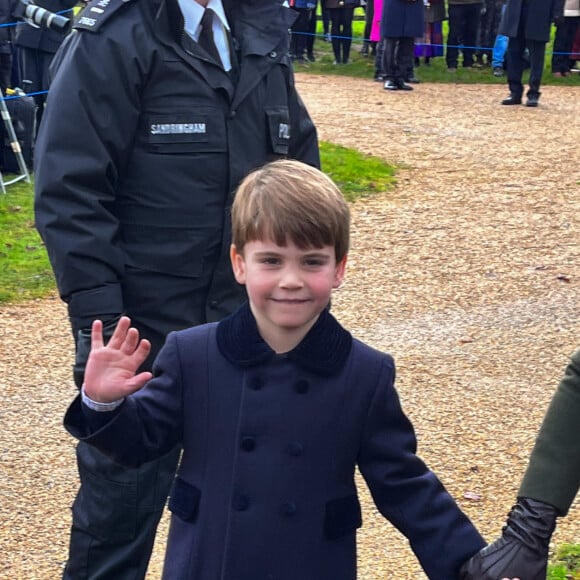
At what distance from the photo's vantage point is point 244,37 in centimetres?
346

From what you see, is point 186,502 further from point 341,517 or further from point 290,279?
point 290,279

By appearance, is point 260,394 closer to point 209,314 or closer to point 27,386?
point 209,314

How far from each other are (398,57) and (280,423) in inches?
537

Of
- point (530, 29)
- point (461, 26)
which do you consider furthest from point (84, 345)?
point (461, 26)

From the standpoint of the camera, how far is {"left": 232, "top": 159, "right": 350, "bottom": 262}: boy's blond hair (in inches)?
103

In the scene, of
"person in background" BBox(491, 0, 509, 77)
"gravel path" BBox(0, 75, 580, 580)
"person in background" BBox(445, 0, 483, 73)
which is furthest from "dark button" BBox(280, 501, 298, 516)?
"person in background" BBox(445, 0, 483, 73)

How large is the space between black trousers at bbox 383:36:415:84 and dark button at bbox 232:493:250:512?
43.4ft

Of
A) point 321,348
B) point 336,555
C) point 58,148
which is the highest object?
point 58,148

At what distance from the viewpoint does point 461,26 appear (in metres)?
18.0

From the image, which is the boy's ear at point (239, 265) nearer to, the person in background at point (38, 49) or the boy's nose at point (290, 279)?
the boy's nose at point (290, 279)

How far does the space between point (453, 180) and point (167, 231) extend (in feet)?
24.8

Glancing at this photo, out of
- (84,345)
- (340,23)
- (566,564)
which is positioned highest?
(84,345)

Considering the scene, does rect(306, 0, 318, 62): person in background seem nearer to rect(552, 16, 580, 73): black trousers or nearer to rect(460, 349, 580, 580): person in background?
rect(552, 16, 580, 73): black trousers

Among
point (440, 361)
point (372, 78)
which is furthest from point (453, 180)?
point (372, 78)
